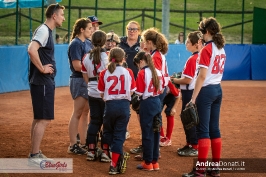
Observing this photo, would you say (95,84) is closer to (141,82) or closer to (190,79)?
(141,82)

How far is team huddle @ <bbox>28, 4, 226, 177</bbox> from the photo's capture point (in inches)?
294

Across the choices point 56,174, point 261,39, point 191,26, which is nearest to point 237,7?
point 191,26

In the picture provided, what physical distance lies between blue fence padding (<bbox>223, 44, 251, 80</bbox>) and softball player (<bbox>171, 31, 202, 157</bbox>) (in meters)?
14.9

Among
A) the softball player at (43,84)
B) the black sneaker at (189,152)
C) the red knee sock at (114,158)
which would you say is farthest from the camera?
the black sneaker at (189,152)

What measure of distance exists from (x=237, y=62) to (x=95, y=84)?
1606cm

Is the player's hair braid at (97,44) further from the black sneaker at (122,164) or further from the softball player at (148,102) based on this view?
the black sneaker at (122,164)

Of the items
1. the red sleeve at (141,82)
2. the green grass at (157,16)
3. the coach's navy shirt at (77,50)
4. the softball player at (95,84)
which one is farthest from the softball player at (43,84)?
the green grass at (157,16)

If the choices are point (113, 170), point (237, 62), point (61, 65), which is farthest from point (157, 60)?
point (237, 62)

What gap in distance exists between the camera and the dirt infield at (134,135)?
8297 mm

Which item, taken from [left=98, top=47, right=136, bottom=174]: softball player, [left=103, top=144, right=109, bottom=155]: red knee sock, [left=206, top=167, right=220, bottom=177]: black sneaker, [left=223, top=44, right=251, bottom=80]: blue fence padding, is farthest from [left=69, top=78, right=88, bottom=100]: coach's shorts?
[left=223, top=44, right=251, bottom=80]: blue fence padding

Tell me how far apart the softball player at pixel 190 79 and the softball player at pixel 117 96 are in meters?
1.25

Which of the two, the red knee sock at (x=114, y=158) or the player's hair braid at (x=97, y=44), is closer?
the red knee sock at (x=114, y=158)

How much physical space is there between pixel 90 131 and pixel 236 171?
213cm

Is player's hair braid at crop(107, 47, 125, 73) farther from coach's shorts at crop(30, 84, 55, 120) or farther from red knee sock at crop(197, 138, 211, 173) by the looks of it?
red knee sock at crop(197, 138, 211, 173)
